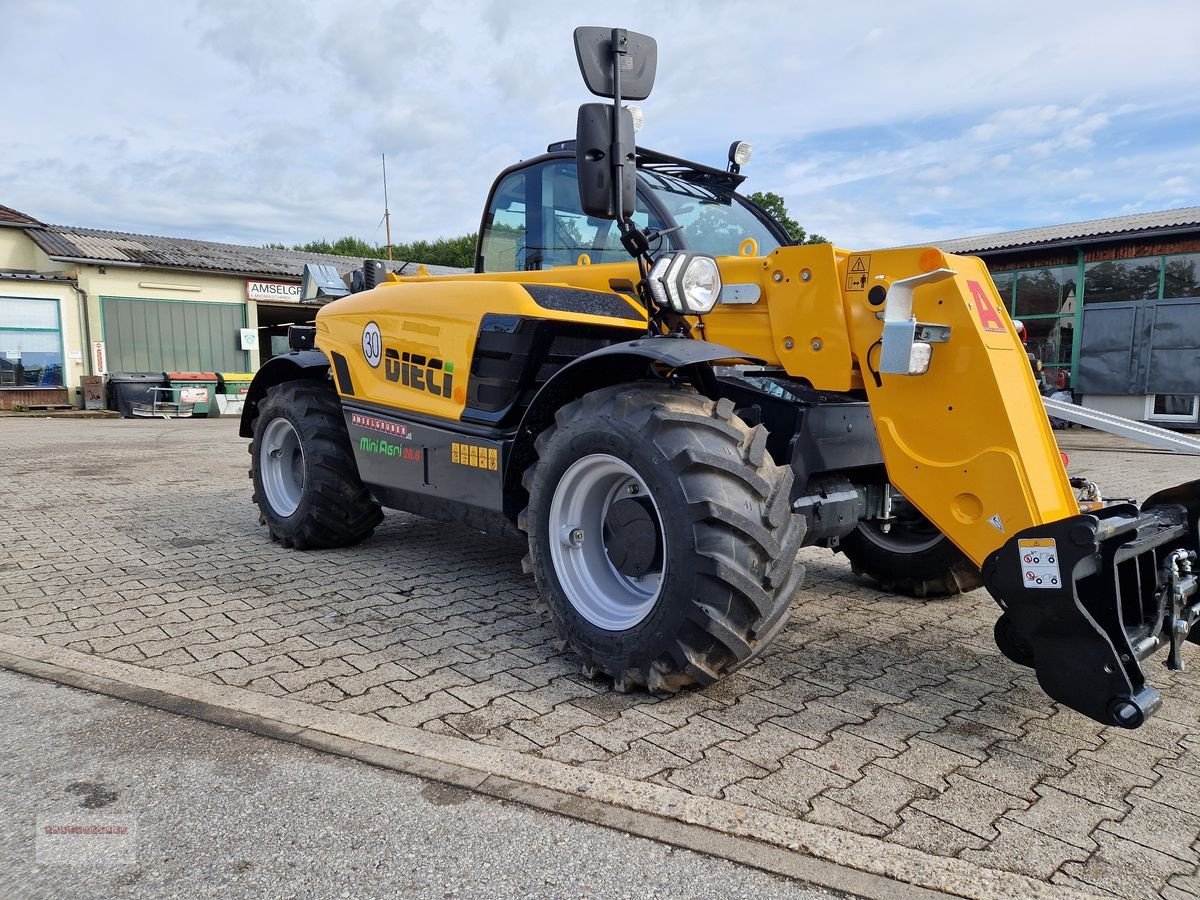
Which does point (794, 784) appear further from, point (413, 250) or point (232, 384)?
point (413, 250)

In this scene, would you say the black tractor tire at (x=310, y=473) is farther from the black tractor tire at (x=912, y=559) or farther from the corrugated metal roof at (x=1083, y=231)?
the corrugated metal roof at (x=1083, y=231)

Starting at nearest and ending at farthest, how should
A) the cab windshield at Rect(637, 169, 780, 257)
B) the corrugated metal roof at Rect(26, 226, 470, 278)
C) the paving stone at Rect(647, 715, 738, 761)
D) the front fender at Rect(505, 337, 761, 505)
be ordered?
the paving stone at Rect(647, 715, 738, 761) < the front fender at Rect(505, 337, 761, 505) < the cab windshield at Rect(637, 169, 780, 257) < the corrugated metal roof at Rect(26, 226, 470, 278)

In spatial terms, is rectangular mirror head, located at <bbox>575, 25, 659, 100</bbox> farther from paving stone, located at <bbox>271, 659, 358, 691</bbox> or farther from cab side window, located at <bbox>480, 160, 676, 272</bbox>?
paving stone, located at <bbox>271, 659, 358, 691</bbox>

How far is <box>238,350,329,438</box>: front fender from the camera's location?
225 inches

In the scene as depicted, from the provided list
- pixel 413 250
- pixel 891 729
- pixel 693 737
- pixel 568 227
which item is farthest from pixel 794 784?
pixel 413 250

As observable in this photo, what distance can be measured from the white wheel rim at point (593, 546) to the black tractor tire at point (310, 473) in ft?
7.78

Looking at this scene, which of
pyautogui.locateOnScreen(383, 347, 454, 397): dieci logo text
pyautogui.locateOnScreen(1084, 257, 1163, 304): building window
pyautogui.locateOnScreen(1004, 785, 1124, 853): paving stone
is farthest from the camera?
pyautogui.locateOnScreen(1084, 257, 1163, 304): building window

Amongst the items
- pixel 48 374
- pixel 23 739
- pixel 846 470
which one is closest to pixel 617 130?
pixel 846 470

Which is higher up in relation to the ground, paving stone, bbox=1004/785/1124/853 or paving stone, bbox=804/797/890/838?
paving stone, bbox=804/797/890/838

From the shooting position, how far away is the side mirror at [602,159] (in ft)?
10.6

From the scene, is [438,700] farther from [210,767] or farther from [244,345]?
[244,345]

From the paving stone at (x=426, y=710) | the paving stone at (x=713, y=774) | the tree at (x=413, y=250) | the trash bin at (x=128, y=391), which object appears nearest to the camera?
the paving stone at (x=713, y=774)

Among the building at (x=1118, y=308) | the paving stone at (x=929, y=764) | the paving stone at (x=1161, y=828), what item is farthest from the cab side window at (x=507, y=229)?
the building at (x=1118, y=308)

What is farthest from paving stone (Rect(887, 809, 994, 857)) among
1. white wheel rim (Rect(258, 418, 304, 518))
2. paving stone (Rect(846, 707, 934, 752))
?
white wheel rim (Rect(258, 418, 304, 518))
